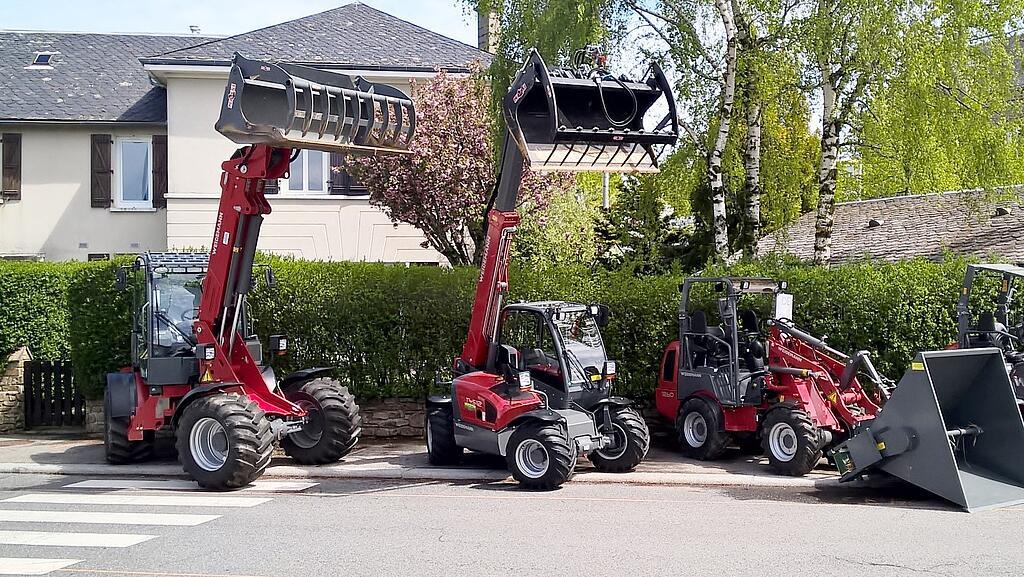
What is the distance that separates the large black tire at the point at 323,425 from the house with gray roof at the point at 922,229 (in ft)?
23.9

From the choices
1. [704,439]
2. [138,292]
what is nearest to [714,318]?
[704,439]

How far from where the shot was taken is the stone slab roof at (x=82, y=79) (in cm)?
2664

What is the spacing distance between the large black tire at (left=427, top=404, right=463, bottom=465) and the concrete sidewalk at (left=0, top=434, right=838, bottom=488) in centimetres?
16

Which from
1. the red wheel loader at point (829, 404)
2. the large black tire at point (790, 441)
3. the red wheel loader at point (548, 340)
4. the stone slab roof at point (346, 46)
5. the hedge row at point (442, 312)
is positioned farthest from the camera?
the stone slab roof at point (346, 46)

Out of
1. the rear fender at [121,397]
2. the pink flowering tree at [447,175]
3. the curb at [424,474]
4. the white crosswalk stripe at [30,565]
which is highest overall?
the pink flowering tree at [447,175]

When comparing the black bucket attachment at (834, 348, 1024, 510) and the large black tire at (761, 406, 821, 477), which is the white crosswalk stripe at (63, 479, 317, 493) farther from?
the black bucket attachment at (834, 348, 1024, 510)

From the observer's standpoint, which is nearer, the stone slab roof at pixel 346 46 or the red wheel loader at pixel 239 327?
the red wheel loader at pixel 239 327

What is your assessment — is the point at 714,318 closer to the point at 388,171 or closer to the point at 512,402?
the point at 512,402

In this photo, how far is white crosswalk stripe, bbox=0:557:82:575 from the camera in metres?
8.30

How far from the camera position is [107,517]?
1052 cm

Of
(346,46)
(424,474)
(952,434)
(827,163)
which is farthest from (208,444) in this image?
(346,46)

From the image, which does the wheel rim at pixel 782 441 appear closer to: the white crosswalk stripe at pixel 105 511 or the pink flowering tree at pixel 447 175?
the white crosswalk stripe at pixel 105 511

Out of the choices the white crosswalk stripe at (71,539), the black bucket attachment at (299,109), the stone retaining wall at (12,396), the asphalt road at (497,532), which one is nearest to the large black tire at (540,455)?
the asphalt road at (497,532)

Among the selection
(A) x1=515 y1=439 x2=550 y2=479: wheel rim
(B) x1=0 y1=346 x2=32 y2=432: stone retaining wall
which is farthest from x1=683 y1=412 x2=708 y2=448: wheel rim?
(B) x1=0 y1=346 x2=32 y2=432: stone retaining wall
